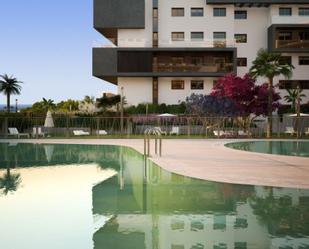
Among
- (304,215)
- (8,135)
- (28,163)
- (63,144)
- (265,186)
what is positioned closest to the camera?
(304,215)

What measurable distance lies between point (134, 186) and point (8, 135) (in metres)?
24.5

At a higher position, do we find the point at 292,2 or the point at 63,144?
the point at 292,2

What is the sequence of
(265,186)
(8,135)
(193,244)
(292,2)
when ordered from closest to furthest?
(193,244)
(265,186)
(8,135)
(292,2)

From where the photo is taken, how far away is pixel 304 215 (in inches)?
342

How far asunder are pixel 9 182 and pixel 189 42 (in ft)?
114

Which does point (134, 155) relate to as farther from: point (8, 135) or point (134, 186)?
point (8, 135)

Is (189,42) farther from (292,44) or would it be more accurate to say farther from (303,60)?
(303,60)

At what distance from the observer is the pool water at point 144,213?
703 cm

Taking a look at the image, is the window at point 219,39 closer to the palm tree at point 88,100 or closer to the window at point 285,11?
the window at point 285,11

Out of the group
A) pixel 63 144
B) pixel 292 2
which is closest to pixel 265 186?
pixel 63 144

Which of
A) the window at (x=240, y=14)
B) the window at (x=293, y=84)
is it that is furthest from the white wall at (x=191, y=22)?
the window at (x=293, y=84)

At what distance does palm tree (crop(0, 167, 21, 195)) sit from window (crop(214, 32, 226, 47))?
33240mm

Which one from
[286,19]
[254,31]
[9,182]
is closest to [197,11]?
[254,31]

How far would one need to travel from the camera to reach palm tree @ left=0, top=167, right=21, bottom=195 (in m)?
11.8
